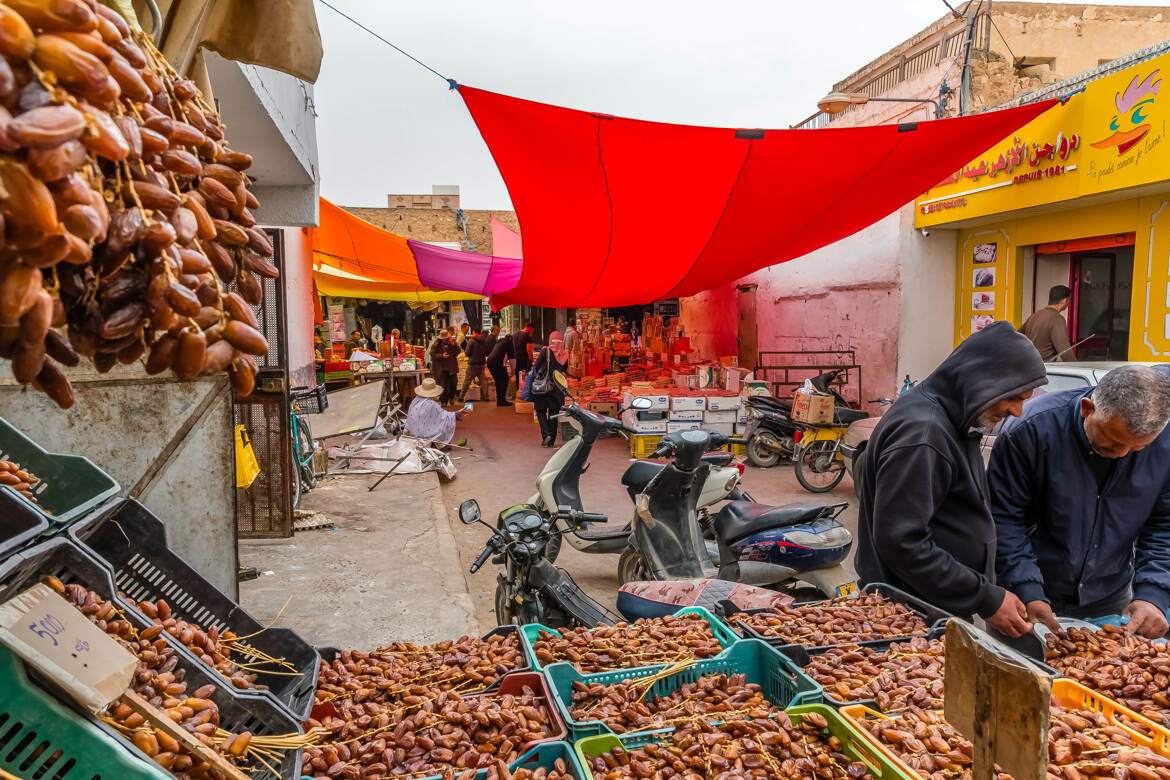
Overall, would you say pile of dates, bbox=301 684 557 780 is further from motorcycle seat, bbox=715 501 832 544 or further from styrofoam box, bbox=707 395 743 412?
styrofoam box, bbox=707 395 743 412

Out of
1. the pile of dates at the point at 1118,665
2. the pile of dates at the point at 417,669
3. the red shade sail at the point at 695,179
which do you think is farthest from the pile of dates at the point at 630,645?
the red shade sail at the point at 695,179

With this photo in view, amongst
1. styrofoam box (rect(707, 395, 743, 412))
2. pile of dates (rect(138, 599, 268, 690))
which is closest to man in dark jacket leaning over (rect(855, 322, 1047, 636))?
pile of dates (rect(138, 599, 268, 690))

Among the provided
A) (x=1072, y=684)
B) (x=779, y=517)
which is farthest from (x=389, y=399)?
(x=1072, y=684)

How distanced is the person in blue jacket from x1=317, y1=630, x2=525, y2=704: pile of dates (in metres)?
1.81

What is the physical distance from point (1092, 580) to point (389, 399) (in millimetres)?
11154

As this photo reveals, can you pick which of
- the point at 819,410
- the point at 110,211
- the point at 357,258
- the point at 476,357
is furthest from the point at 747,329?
the point at 110,211

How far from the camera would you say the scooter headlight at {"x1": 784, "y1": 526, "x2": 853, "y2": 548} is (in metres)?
3.95

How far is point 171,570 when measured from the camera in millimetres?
2369

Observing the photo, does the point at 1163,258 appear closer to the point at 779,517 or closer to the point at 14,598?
the point at 779,517

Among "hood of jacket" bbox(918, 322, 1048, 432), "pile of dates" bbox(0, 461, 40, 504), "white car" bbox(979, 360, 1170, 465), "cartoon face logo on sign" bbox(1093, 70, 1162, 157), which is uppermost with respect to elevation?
"cartoon face logo on sign" bbox(1093, 70, 1162, 157)

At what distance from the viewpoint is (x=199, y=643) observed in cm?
203

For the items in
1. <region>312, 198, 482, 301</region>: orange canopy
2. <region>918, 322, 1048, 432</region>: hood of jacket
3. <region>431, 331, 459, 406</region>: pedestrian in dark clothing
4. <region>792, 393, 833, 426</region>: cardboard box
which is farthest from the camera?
<region>431, 331, 459, 406</region>: pedestrian in dark clothing

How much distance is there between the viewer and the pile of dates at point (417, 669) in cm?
212

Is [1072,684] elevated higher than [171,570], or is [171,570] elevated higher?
[171,570]
